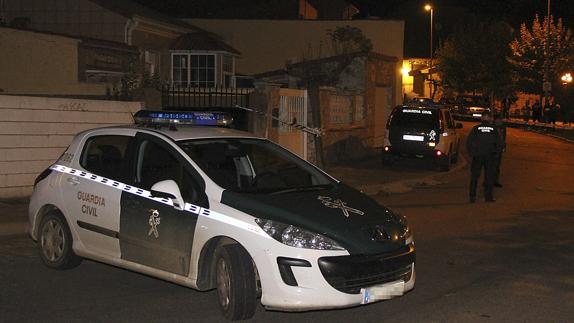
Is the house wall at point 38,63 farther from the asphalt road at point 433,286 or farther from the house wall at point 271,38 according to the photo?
the house wall at point 271,38

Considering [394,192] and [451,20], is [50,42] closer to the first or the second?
[394,192]

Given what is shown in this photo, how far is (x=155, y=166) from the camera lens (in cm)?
673

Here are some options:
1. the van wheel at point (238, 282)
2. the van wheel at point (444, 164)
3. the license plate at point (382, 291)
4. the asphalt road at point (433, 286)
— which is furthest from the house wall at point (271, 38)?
the van wheel at point (238, 282)

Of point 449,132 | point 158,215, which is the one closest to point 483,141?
point 449,132

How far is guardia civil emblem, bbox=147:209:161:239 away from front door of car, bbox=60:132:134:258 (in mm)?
464

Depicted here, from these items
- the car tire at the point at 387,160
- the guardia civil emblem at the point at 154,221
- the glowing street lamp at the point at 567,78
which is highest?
the glowing street lamp at the point at 567,78

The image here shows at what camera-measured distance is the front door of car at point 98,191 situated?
6703 mm

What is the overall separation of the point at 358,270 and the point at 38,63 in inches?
519

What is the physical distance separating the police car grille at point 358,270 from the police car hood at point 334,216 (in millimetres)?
74

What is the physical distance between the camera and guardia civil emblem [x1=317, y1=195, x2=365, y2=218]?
596 centimetres

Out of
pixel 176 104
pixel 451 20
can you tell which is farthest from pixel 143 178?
pixel 451 20

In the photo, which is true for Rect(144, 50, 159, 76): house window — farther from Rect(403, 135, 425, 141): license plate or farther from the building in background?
Rect(403, 135, 425, 141): license plate

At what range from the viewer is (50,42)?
16656 mm

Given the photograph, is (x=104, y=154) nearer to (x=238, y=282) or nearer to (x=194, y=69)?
(x=238, y=282)
